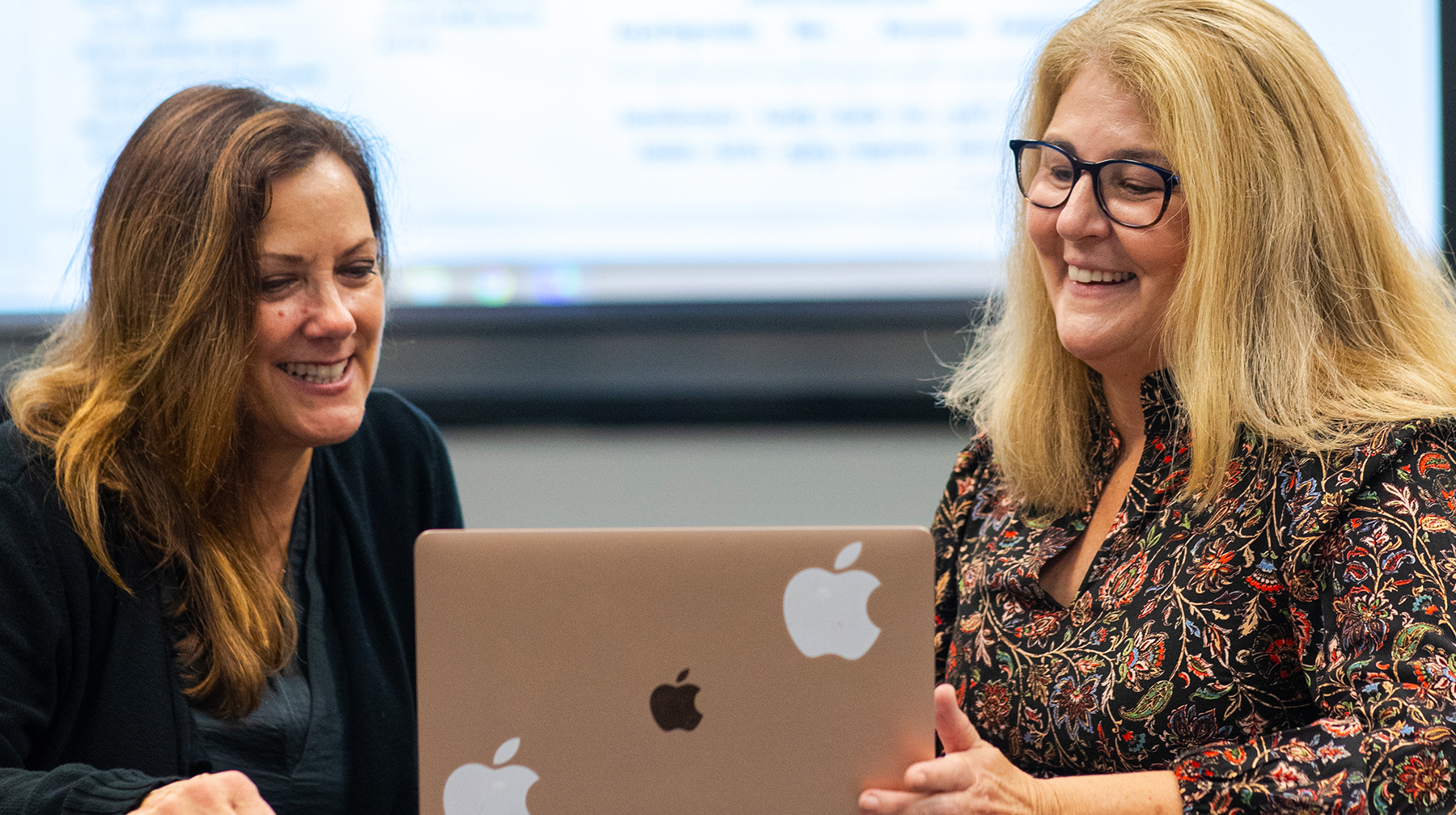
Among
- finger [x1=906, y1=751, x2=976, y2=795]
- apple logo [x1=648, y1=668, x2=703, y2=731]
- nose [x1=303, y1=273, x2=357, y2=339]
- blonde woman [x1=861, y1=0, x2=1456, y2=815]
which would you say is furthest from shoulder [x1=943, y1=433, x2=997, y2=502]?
nose [x1=303, y1=273, x2=357, y2=339]

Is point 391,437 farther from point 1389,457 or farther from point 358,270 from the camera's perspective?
point 1389,457

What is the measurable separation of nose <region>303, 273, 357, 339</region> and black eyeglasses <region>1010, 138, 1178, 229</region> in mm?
784

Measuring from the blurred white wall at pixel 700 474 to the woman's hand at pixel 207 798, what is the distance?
4.24 ft

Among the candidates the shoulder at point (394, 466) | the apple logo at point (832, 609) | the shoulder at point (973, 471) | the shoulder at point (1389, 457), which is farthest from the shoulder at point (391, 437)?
the shoulder at point (1389, 457)

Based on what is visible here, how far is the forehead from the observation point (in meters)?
1.21

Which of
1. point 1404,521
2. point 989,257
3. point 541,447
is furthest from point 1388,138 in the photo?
point 541,447

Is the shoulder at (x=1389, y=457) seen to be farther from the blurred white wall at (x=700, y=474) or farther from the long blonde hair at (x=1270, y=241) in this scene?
the blurred white wall at (x=700, y=474)

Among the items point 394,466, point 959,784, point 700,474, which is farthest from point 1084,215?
point 700,474

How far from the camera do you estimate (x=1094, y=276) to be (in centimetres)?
127

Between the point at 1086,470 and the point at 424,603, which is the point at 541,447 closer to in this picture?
the point at 1086,470

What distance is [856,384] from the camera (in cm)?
232

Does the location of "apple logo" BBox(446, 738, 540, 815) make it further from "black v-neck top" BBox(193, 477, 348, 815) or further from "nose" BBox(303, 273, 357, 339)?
"nose" BBox(303, 273, 357, 339)

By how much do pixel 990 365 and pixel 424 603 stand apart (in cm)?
90

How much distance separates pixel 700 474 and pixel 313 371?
3.51ft
